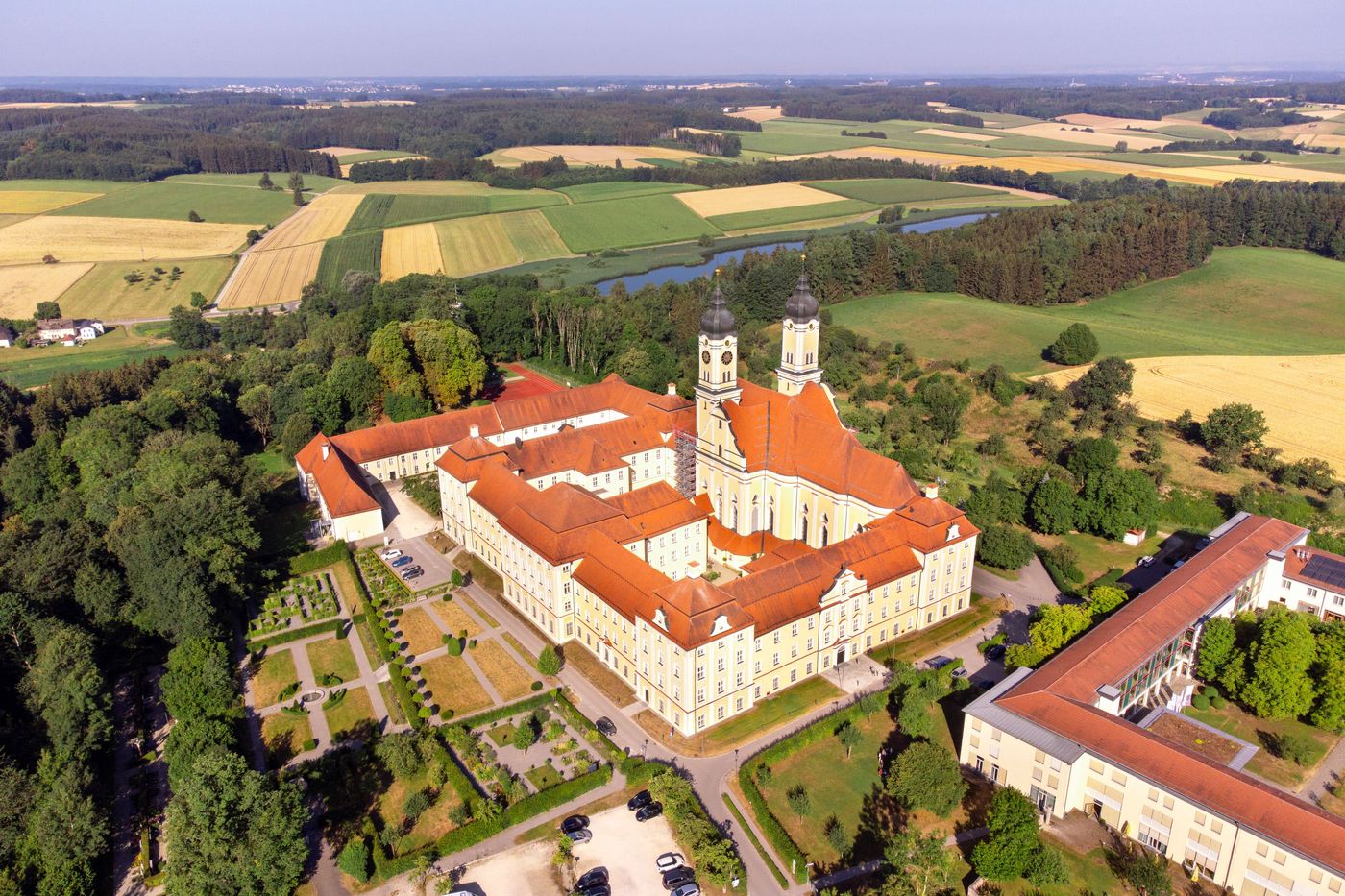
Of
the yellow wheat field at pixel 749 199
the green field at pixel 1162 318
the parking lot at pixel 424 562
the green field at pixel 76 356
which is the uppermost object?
the yellow wheat field at pixel 749 199

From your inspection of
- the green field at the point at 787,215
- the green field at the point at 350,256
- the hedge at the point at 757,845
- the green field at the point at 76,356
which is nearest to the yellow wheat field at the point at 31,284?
the green field at the point at 76,356

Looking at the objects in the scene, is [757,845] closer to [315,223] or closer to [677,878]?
[677,878]

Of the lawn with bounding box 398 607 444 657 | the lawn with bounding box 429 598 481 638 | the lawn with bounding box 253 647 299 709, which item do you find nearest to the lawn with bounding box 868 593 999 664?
the lawn with bounding box 429 598 481 638

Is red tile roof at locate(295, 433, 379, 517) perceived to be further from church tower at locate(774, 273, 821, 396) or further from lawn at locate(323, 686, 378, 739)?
church tower at locate(774, 273, 821, 396)

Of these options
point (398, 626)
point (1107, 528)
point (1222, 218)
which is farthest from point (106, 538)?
point (1222, 218)

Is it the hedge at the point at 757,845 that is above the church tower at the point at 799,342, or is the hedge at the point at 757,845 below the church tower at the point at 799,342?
below

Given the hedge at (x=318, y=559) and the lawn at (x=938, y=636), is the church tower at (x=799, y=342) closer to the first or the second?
the lawn at (x=938, y=636)
